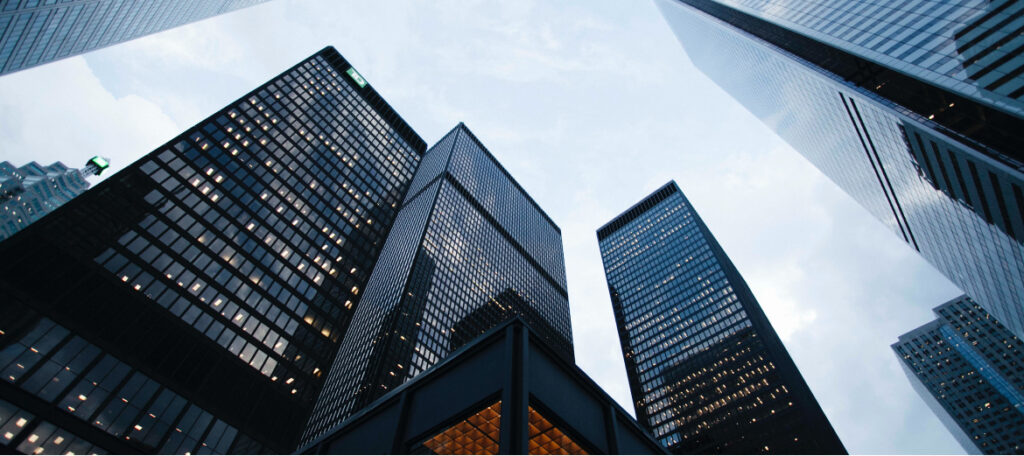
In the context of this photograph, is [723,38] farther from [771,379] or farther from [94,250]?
[94,250]

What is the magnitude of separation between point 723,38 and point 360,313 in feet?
371

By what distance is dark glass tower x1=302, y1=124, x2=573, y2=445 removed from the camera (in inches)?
3476

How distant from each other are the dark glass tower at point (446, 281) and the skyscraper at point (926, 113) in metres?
45.5

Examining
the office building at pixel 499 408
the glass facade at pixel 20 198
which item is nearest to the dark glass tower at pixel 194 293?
the office building at pixel 499 408

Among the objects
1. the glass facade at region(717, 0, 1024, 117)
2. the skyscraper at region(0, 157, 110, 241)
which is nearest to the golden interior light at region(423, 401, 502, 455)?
the glass facade at region(717, 0, 1024, 117)

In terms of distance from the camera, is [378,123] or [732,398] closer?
[732,398]

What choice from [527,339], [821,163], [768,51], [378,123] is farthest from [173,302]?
[821,163]

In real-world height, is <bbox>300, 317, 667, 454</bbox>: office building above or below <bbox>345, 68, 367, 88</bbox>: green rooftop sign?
below

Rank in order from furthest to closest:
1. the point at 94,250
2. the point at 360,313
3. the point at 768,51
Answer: the point at 360,313
the point at 768,51
the point at 94,250

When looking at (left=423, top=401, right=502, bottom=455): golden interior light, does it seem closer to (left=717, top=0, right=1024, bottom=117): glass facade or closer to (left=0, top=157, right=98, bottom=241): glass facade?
(left=717, top=0, right=1024, bottom=117): glass facade

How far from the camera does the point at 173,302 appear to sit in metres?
53.7

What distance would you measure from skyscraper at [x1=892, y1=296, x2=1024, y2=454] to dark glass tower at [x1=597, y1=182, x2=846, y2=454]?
3247 inches

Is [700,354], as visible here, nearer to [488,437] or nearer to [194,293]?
[194,293]

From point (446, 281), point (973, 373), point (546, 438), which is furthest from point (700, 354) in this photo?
point (546, 438)
